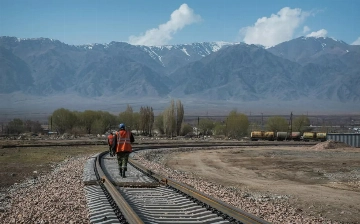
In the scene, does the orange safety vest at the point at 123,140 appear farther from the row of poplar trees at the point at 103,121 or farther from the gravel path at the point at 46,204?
the row of poplar trees at the point at 103,121

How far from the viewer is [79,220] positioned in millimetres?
10078

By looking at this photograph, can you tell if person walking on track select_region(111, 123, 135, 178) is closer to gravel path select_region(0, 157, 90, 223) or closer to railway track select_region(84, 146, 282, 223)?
railway track select_region(84, 146, 282, 223)

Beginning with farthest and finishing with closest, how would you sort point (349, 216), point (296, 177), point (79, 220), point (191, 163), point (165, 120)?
point (165, 120), point (191, 163), point (296, 177), point (349, 216), point (79, 220)

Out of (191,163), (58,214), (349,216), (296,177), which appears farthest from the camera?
(191,163)

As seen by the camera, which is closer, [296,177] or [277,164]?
[296,177]

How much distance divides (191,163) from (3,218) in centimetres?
2504

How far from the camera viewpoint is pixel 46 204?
1232cm

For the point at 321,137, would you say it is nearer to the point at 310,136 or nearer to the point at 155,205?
the point at 310,136

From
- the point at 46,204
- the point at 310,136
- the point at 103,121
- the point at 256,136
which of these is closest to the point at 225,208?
the point at 46,204

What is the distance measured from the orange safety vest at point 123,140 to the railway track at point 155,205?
1.57 metres

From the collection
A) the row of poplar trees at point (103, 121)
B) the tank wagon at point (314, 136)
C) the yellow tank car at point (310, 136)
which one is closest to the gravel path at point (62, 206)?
the tank wagon at point (314, 136)

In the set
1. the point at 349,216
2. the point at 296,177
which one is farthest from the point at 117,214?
the point at 296,177

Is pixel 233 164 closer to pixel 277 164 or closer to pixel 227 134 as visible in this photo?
pixel 277 164

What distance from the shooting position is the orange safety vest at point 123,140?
1719cm
